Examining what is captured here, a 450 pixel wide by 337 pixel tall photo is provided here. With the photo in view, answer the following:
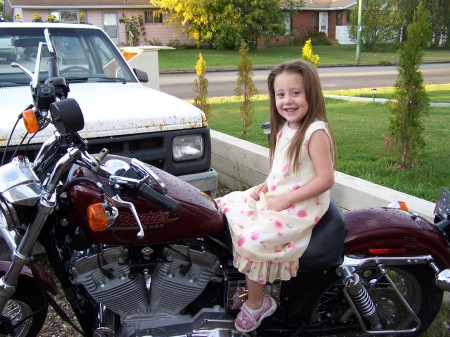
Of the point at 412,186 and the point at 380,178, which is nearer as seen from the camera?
the point at 412,186

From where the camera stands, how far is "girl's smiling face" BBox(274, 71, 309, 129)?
100 inches

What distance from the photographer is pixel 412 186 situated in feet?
14.9

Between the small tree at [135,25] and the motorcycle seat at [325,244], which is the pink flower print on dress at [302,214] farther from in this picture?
the small tree at [135,25]

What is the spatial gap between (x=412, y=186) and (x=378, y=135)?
8.12 ft

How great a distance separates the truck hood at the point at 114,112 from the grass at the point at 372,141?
78.0 inches

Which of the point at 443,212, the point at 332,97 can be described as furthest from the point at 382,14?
the point at 443,212

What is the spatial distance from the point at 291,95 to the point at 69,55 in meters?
3.07

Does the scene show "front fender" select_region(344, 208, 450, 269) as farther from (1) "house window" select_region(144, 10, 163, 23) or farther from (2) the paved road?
(1) "house window" select_region(144, 10, 163, 23)

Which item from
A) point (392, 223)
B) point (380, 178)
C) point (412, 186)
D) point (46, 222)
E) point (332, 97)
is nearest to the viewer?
point (46, 222)

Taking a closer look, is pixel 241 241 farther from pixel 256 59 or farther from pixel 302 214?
pixel 256 59

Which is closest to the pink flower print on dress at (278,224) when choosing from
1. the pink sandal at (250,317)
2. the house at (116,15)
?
the pink sandal at (250,317)

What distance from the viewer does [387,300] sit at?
291 centimetres

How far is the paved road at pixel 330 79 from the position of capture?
14.8 metres

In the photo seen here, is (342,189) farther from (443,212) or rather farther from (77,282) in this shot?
(77,282)
